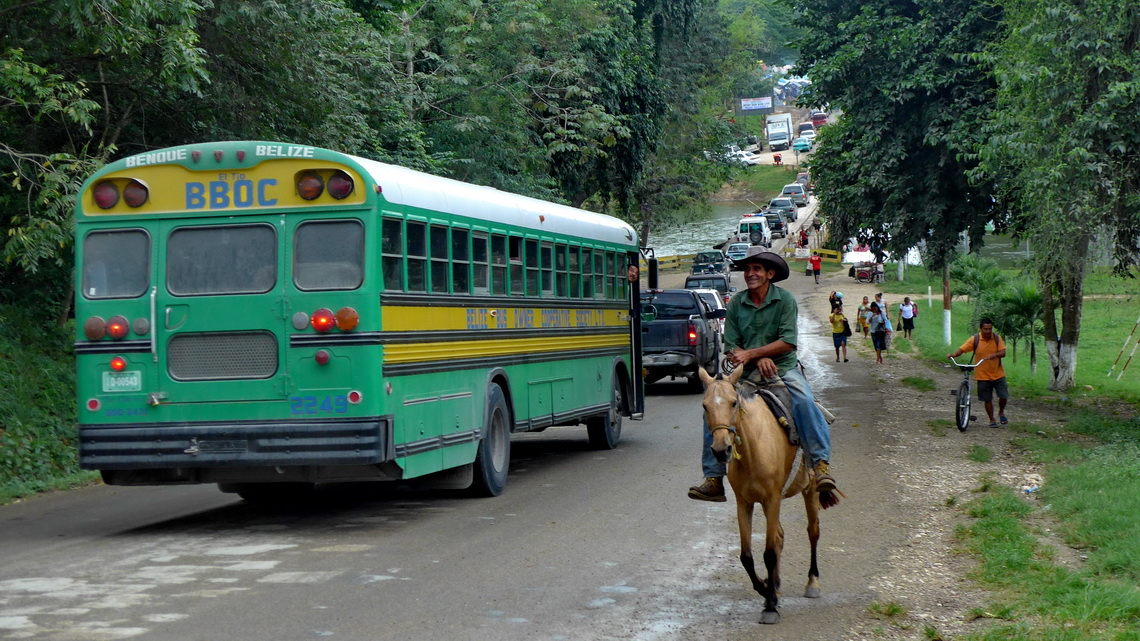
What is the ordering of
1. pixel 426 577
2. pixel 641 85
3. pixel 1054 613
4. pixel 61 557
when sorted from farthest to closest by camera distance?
pixel 641 85 → pixel 61 557 → pixel 426 577 → pixel 1054 613

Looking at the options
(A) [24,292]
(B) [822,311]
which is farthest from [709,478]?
(B) [822,311]

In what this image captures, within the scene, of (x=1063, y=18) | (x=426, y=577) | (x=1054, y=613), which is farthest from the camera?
(x=1063, y=18)

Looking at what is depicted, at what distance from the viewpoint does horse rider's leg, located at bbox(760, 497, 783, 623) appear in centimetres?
729

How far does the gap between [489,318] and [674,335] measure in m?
13.0

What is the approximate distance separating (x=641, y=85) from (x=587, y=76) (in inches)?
139

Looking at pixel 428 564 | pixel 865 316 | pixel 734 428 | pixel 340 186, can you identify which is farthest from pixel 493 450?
pixel 865 316

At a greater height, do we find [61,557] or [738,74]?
[738,74]

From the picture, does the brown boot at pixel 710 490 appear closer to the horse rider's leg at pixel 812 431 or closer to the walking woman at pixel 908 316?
the horse rider's leg at pixel 812 431

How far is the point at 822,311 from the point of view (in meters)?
51.4

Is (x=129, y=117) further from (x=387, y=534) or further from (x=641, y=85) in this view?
(x=641, y=85)

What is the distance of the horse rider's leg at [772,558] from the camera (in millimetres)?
7285

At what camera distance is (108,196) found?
10336 mm

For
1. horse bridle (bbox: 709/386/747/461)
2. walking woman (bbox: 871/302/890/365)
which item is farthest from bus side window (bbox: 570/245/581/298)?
walking woman (bbox: 871/302/890/365)

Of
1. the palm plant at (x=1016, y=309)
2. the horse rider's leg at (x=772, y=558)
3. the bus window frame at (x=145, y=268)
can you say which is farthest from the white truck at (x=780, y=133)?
the horse rider's leg at (x=772, y=558)
